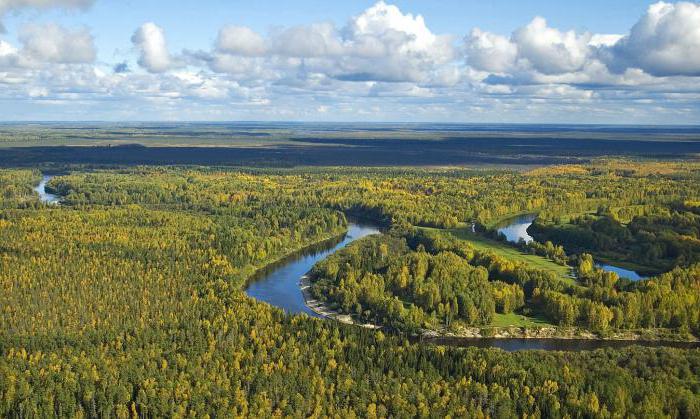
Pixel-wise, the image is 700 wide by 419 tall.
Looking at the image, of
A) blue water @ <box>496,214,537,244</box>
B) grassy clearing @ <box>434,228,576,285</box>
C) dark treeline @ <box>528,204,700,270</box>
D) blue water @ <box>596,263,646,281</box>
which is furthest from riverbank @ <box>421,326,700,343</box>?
blue water @ <box>496,214,537,244</box>

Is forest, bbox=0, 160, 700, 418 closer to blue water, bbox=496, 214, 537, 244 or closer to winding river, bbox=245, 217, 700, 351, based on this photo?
winding river, bbox=245, 217, 700, 351

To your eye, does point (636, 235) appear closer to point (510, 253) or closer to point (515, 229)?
point (515, 229)

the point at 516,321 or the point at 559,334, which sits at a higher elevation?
the point at 516,321

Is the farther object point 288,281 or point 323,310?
point 288,281

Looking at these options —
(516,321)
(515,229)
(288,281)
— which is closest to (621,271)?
(516,321)

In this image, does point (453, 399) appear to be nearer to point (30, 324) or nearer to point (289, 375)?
point (289, 375)

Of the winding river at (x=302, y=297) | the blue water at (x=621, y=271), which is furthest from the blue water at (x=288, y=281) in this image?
the blue water at (x=621, y=271)

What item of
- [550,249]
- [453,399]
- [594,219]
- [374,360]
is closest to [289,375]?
[374,360]
